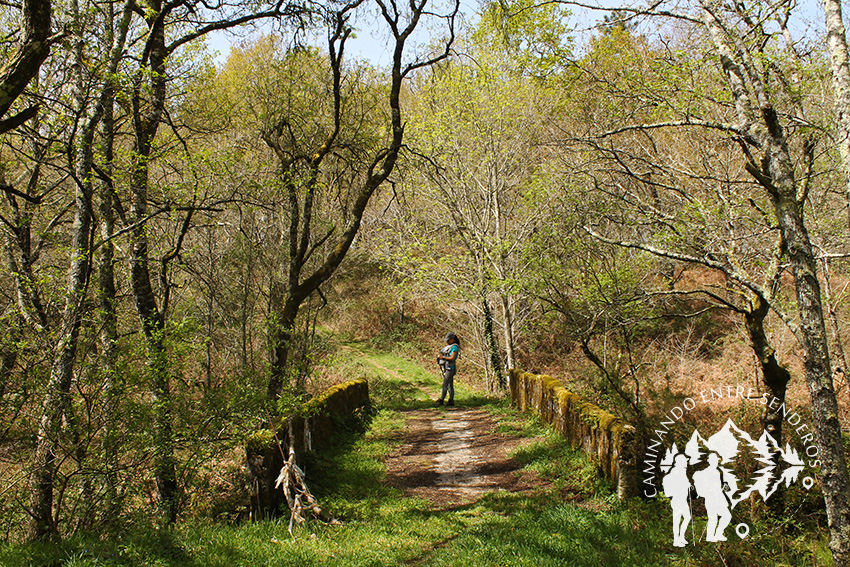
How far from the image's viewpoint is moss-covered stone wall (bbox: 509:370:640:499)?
5.31 metres

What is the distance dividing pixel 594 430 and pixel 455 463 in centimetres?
247

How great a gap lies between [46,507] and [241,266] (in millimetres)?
8448

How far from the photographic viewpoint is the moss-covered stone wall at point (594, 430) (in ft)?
17.4

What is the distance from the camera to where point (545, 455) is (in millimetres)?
7230

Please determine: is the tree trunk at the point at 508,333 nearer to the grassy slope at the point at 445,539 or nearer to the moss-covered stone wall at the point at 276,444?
the moss-covered stone wall at the point at 276,444

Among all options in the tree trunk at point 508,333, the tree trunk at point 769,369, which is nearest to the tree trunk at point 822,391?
the tree trunk at point 769,369

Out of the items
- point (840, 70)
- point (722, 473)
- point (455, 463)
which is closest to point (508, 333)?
point (455, 463)

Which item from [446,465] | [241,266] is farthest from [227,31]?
[446,465]

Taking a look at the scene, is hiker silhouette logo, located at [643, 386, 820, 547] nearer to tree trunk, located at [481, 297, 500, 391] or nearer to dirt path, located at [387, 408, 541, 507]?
dirt path, located at [387, 408, 541, 507]

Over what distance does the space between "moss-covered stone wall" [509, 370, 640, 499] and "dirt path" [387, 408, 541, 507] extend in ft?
2.73

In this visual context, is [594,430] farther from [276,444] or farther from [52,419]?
[52,419]

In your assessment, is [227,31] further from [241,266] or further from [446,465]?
[446,465]

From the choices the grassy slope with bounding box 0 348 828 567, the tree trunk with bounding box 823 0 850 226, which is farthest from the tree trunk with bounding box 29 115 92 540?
the tree trunk with bounding box 823 0 850 226

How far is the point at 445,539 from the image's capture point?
4984 mm
